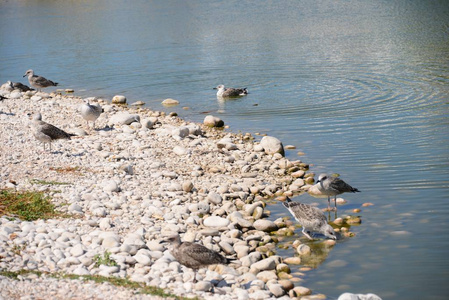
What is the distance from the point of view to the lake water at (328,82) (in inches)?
471

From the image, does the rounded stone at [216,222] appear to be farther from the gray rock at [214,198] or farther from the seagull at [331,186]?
the seagull at [331,186]

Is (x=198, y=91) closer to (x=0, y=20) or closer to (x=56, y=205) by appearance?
(x=56, y=205)

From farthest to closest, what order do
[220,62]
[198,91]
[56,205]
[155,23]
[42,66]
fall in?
[155,23]
[42,66]
[220,62]
[198,91]
[56,205]

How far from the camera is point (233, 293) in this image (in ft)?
31.8

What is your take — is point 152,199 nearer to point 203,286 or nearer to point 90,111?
point 203,286

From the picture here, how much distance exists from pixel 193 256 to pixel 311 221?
129 inches

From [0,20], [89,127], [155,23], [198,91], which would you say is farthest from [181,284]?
[0,20]

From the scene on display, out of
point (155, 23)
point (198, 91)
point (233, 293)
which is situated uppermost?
point (155, 23)

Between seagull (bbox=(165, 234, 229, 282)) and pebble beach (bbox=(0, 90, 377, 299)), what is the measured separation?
0.74 ft

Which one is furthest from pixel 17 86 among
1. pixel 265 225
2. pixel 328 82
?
pixel 265 225

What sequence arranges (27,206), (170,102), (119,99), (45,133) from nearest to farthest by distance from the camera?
(27,206) < (45,133) < (170,102) < (119,99)

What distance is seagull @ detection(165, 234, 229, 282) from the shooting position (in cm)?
1009

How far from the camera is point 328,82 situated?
2691cm

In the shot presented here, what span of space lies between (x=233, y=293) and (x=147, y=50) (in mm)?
32216
